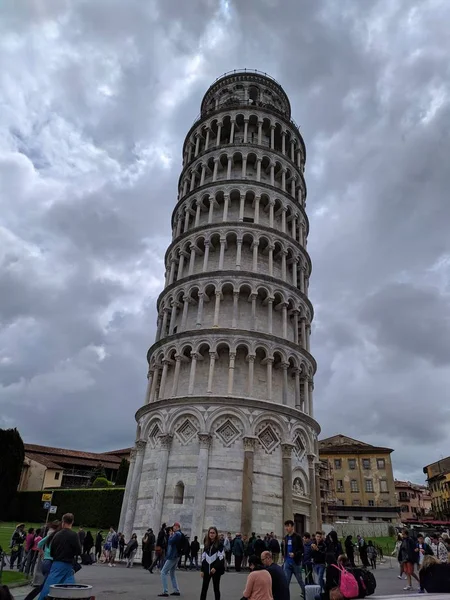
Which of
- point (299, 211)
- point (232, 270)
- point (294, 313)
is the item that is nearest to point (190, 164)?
point (299, 211)

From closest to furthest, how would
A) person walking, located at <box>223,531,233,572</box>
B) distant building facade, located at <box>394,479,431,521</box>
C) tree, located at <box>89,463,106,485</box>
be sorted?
person walking, located at <box>223,531,233,572</box> < tree, located at <box>89,463,106,485</box> < distant building facade, located at <box>394,479,431,521</box>

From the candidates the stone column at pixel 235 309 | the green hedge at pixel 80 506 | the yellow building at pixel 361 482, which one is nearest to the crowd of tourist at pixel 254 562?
the stone column at pixel 235 309

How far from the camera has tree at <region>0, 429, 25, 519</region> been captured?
160 ft

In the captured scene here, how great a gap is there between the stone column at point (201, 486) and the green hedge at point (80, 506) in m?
21.7

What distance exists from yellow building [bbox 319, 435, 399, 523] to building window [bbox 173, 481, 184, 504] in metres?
53.0

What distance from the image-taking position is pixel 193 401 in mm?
27500

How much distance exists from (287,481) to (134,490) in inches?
367

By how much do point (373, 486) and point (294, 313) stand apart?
52.2 meters

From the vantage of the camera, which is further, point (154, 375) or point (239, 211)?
point (239, 211)

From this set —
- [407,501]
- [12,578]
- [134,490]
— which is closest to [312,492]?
[134,490]

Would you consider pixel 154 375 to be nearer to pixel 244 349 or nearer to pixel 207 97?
pixel 244 349

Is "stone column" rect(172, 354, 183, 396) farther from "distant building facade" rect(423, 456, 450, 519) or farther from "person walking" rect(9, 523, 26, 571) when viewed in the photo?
"distant building facade" rect(423, 456, 450, 519)

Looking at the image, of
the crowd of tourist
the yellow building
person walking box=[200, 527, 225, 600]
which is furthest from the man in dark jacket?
the yellow building

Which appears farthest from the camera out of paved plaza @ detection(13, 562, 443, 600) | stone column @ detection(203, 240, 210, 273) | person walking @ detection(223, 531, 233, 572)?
stone column @ detection(203, 240, 210, 273)
